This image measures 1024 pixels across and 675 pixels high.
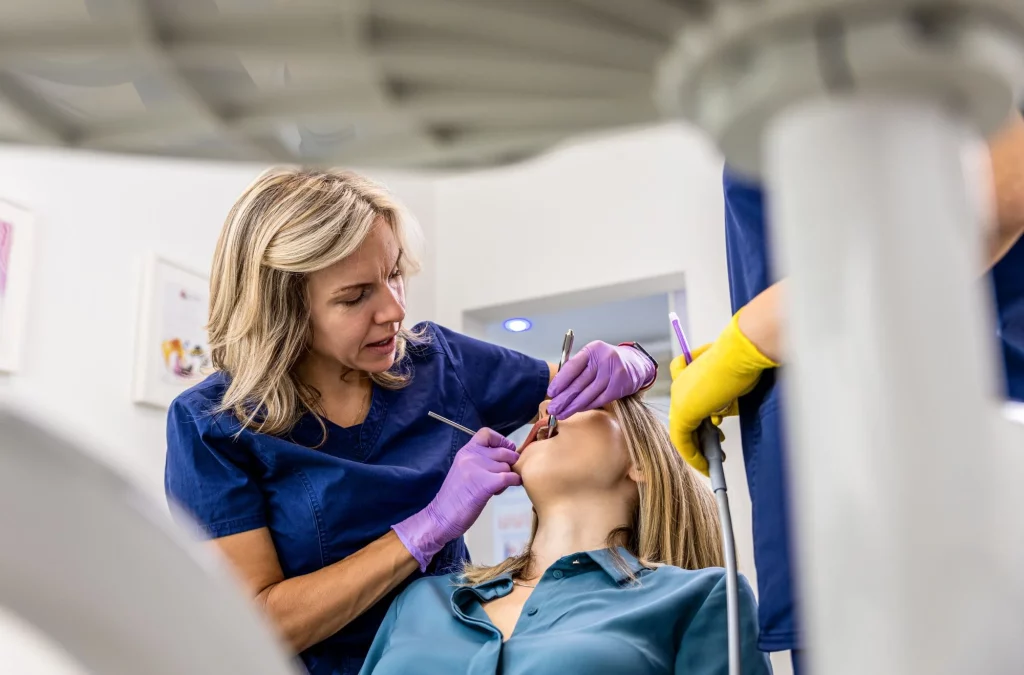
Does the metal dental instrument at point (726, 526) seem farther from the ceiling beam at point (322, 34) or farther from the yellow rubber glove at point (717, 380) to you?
the ceiling beam at point (322, 34)

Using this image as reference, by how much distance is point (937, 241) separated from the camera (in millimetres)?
188

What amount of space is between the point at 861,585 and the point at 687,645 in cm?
114

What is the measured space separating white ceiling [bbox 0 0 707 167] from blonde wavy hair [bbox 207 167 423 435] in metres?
1.20

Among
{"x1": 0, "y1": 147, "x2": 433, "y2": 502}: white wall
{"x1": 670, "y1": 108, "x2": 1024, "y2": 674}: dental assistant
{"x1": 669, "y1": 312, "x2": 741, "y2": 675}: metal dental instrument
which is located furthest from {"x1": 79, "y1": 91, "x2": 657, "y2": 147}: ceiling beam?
{"x1": 0, "y1": 147, "x2": 433, "y2": 502}: white wall

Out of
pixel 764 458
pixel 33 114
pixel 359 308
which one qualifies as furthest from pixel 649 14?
pixel 359 308

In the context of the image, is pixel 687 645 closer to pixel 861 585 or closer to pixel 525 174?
pixel 861 585

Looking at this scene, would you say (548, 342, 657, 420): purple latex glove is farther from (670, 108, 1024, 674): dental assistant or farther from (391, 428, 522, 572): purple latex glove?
(670, 108, 1024, 674): dental assistant

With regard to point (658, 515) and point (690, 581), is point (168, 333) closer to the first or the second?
point (658, 515)

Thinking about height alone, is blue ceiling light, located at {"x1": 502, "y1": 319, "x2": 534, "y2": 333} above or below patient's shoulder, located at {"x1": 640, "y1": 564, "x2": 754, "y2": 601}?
above

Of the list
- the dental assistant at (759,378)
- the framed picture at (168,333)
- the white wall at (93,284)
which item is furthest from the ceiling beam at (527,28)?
the framed picture at (168,333)

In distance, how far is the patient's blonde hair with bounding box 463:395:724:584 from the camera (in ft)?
5.06

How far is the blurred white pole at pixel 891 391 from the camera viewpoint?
0.60 feet

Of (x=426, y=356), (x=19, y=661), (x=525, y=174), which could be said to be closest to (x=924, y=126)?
(x=426, y=356)

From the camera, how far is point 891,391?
182mm
